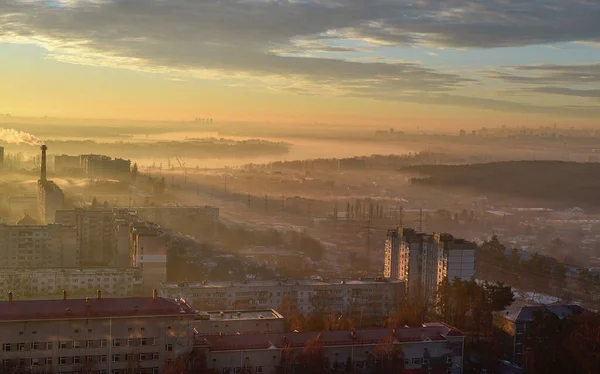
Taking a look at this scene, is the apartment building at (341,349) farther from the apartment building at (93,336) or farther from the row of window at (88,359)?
the row of window at (88,359)

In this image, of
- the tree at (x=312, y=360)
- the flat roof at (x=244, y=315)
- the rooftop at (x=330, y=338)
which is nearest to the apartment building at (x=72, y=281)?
the flat roof at (x=244, y=315)

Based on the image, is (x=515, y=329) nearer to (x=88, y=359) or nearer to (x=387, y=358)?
(x=387, y=358)

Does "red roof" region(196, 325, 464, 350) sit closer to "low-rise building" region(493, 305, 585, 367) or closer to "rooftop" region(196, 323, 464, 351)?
"rooftop" region(196, 323, 464, 351)

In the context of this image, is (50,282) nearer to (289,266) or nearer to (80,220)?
(80,220)

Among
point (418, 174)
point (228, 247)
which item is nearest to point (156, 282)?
point (228, 247)

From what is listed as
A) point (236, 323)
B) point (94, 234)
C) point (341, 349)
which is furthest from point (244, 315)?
point (94, 234)
